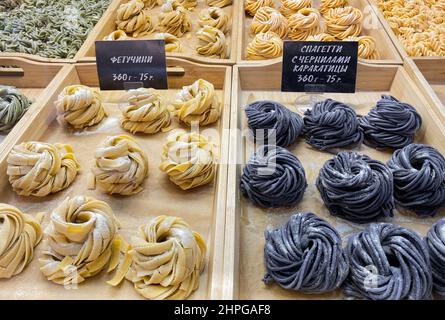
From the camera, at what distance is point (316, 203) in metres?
1.50

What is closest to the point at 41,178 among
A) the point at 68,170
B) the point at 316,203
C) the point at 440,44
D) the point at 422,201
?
the point at 68,170

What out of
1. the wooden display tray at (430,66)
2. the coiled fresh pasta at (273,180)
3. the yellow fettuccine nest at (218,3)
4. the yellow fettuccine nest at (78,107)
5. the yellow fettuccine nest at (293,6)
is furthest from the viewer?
the yellow fettuccine nest at (218,3)

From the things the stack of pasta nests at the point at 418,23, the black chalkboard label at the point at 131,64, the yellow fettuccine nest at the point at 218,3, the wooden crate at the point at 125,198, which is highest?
the black chalkboard label at the point at 131,64

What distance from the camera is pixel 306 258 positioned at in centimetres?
116

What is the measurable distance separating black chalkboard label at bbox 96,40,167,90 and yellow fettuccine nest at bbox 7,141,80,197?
0.50m

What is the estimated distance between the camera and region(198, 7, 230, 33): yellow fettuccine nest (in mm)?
2537

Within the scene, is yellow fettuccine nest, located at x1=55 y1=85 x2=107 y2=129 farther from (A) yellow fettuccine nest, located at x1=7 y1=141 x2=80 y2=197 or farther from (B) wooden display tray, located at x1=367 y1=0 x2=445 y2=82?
(B) wooden display tray, located at x1=367 y1=0 x2=445 y2=82

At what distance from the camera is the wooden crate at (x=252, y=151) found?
1210mm

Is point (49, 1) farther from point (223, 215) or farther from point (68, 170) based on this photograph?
point (223, 215)

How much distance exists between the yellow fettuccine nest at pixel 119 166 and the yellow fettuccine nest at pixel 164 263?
1.03 ft

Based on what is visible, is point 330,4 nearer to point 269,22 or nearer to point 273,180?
point 269,22

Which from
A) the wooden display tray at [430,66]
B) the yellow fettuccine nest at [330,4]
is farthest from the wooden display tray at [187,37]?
the wooden display tray at [430,66]

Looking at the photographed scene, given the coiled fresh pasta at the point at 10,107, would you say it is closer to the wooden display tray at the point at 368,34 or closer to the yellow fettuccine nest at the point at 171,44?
the yellow fettuccine nest at the point at 171,44
